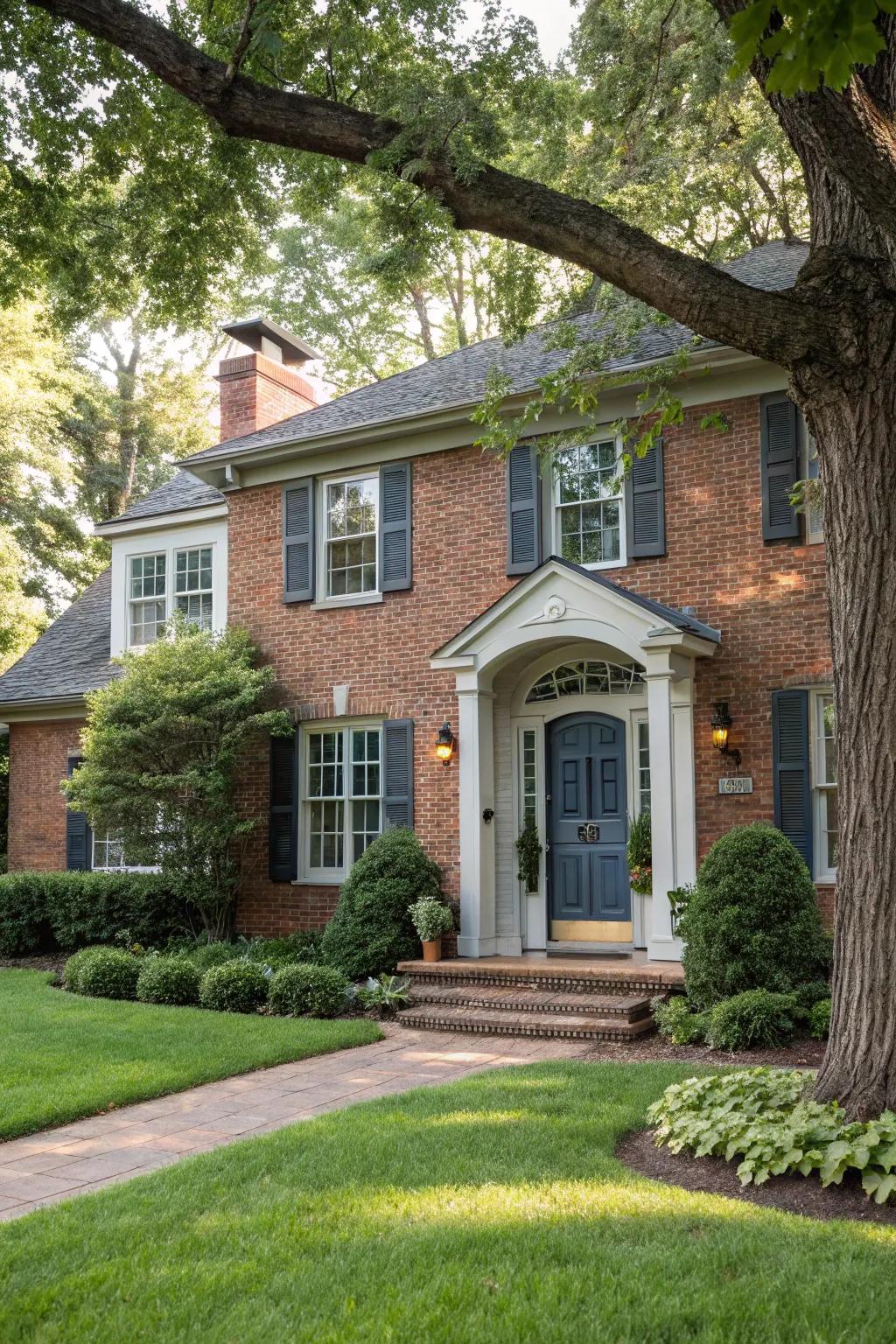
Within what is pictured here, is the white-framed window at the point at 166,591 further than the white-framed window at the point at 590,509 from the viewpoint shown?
Yes

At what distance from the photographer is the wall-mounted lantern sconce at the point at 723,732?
10.6 meters

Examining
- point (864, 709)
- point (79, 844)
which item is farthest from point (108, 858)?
point (864, 709)

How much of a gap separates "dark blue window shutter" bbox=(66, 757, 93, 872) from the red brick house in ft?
5.57

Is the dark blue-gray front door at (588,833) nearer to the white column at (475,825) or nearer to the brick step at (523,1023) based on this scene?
the white column at (475,825)

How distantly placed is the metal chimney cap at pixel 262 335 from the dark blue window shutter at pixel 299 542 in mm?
3296

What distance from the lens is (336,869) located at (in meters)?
13.3

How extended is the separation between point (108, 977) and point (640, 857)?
5.32 meters

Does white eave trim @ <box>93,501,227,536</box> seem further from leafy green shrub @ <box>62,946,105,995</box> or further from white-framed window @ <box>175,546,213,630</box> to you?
leafy green shrub @ <box>62,946,105,995</box>

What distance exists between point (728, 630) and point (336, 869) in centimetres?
532

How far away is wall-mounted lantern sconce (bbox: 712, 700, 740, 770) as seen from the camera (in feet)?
34.9

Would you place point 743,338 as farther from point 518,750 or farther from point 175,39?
point 518,750

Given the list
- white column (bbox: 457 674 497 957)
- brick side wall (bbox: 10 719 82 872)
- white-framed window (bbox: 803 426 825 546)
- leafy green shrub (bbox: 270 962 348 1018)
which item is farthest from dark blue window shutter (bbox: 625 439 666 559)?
brick side wall (bbox: 10 719 82 872)

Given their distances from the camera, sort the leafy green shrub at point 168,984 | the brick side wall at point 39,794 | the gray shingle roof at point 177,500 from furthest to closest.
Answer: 1. the brick side wall at point 39,794
2. the gray shingle roof at point 177,500
3. the leafy green shrub at point 168,984

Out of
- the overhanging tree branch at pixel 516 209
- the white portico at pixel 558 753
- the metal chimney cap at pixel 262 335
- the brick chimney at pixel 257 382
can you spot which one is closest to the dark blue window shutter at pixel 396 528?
the white portico at pixel 558 753
